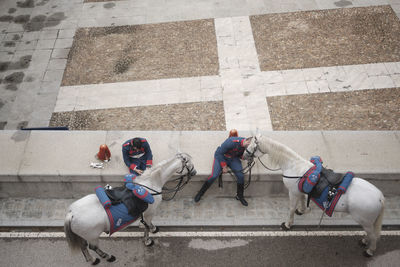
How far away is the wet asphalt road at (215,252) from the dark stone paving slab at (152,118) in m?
3.73

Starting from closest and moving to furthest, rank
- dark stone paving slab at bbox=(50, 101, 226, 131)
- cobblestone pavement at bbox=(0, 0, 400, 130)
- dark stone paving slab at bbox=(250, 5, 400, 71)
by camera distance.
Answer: dark stone paving slab at bbox=(50, 101, 226, 131)
cobblestone pavement at bbox=(0, 0, 400, 130)
dark stone paving slab at bbox=(250, 5, 400, 71)

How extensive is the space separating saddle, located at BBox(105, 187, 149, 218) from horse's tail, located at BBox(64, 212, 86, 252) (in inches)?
30.6

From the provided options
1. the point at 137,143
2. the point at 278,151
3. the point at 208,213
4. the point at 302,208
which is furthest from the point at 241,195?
the point at 137,143

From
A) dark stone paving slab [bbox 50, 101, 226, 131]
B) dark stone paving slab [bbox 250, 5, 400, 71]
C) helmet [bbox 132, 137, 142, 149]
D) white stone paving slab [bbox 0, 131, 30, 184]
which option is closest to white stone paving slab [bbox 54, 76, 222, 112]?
dark stone paving slab [bbox 50, 101, 226, 131]

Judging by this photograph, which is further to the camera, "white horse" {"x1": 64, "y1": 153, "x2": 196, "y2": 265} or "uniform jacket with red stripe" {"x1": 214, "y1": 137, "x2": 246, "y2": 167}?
"uniform jacket with red stripe" {"x1": 214, "y1": 137, "x2": 246, "y2": 167}

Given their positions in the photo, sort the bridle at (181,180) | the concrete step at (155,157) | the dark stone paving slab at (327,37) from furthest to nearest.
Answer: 1. the dark stone paving slab at (327,37)
2. the concrete step at (155,157)
3. the bridle at (181,180)

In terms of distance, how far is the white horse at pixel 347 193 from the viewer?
638cm

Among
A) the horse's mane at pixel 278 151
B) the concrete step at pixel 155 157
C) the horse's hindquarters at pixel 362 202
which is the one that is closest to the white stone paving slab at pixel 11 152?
the concrete step at pixel 155 157

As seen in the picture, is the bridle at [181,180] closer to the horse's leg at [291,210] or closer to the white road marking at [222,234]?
the white road marking at [222,234]

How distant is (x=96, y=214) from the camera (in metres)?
6.42

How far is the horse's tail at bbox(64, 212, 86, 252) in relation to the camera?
6.30m

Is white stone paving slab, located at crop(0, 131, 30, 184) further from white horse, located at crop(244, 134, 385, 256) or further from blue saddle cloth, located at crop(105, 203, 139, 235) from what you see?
white horse, located at crop(244, 134, 385, 256)

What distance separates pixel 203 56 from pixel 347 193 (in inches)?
301

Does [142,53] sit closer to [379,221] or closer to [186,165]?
[186,165]
